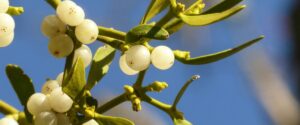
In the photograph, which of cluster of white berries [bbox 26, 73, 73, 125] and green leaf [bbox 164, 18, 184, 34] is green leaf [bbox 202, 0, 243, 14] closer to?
green leaf [bbox 164, 18, 184, 34]

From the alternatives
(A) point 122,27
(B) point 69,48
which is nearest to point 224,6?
(B) point 69,48

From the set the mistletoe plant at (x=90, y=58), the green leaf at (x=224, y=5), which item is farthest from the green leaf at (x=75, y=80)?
the green leaf at (x=224, y=5)

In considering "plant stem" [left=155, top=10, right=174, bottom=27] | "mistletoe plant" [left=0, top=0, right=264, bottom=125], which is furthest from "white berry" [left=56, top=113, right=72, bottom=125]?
"plant stem" [left=155, top=10, right=174, bottom=27]

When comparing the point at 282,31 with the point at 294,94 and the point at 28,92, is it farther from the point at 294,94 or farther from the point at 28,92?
the point at 28,92

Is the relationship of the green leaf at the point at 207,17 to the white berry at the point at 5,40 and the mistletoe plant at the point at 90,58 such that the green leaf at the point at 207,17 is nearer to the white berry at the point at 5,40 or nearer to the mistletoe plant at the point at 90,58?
the mistletoe plant at the point at 90,58

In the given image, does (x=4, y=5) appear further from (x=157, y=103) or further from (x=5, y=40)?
(x=157, y=103)

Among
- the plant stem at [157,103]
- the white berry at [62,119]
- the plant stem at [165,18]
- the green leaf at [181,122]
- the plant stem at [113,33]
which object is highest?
the plant stem at [165,18]

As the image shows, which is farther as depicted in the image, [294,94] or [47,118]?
[294,94]
